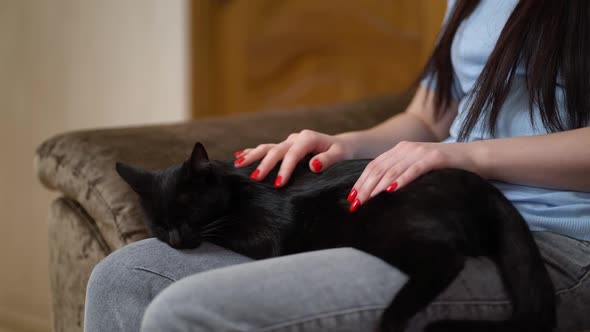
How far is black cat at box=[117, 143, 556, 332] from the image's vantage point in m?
0.67

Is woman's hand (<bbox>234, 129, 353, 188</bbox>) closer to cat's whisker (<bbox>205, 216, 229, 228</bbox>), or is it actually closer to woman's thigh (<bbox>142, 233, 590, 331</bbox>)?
cat's whisker (<bbox>205, 216, 229, 228</bbox>)

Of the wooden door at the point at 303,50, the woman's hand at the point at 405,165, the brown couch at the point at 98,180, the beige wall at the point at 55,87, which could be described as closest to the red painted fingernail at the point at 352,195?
the woman's hand at the point at 405,165

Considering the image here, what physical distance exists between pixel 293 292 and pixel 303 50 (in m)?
1.48

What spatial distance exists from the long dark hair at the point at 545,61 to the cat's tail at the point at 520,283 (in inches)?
7.8

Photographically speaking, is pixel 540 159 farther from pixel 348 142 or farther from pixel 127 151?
pixel 127 151

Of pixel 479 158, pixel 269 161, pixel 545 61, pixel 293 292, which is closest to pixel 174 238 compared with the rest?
pixel 269 161

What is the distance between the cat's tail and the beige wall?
1611 mm

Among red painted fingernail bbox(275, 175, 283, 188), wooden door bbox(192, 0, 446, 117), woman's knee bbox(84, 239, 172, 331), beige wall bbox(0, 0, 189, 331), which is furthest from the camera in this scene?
beige wall bbox(0, 0, 189, 331)

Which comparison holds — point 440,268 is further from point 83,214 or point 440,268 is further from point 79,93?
point 79,93

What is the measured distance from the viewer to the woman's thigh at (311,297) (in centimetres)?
60

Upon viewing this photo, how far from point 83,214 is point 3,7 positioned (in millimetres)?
1368

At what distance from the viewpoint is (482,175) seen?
83 centimetres

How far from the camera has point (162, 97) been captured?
2.22m

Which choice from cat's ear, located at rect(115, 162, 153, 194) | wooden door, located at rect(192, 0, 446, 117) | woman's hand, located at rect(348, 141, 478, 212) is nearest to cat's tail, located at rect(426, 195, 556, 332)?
woman's hand, located at rect(348, 141, 478, 212)
